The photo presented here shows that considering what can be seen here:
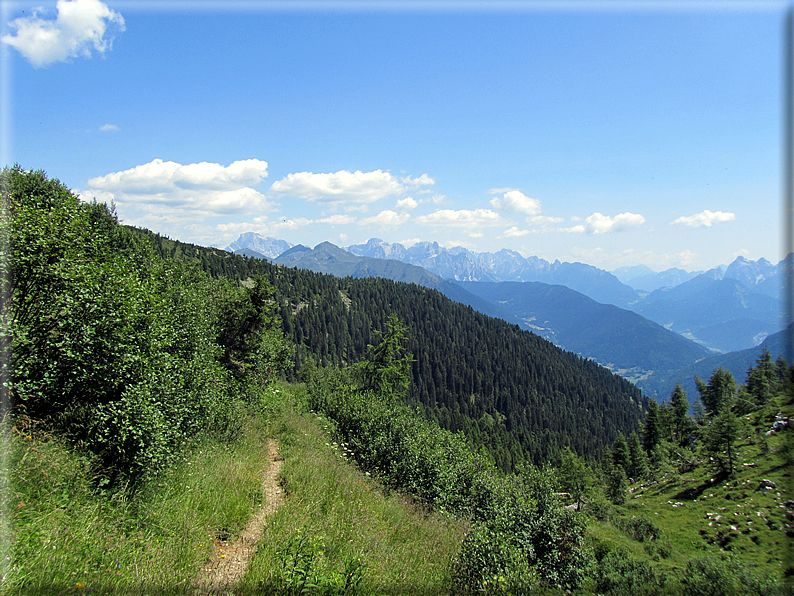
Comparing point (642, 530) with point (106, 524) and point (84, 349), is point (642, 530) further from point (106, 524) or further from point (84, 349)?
point (84, 349)

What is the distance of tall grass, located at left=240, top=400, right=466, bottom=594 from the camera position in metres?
6.31

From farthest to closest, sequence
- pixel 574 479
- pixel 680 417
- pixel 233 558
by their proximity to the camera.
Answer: pixel 680 417 → pixel 574 479 → pixel 233 558

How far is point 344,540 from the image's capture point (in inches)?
346

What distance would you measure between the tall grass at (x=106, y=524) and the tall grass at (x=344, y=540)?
1.32 metres

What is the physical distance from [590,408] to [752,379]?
103 m

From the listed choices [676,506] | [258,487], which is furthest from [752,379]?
[258,487]

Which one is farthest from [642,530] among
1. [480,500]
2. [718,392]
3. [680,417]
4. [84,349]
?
[718,392]

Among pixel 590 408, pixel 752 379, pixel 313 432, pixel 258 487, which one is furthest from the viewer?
→ pixel 590 408

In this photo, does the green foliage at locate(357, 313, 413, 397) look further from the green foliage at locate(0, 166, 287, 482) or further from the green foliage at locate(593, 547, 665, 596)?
the green foliage at locate(0, 166, 287, 482)

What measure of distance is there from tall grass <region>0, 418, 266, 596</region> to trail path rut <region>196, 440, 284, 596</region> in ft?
0.76

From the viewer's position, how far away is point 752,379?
88750 mm

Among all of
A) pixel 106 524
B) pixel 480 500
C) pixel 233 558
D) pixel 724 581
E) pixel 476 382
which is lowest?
pixel 476 382

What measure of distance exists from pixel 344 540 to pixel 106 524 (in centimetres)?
522

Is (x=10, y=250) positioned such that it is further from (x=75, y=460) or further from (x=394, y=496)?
(x=394, y=496)
